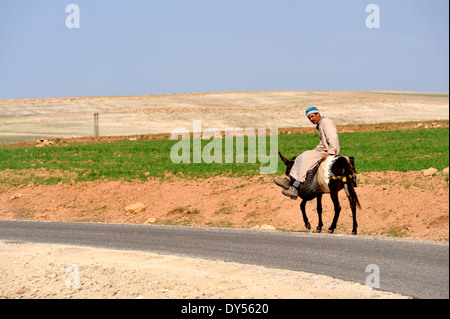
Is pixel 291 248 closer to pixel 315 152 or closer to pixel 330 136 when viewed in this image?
pixel 315 152

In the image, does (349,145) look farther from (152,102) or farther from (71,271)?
(152,102)

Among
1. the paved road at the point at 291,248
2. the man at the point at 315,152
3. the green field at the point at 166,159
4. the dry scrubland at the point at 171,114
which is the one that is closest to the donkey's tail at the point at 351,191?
the man at the point at 315,152

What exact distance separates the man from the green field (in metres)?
8.80

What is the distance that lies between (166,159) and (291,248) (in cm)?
2088

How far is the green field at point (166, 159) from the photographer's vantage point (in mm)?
26984

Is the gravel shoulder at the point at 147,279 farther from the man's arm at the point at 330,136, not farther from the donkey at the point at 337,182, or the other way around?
the man's arm at the point at 330,136

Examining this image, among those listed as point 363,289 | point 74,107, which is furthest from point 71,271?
point 74,107

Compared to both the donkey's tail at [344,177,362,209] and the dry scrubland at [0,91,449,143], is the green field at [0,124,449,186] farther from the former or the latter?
the dry scrubland at [0,91,449,143]

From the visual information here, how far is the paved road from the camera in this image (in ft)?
33.6

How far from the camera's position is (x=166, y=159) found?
3375cm

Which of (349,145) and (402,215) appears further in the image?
(349,145)

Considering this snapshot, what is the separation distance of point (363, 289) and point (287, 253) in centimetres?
349

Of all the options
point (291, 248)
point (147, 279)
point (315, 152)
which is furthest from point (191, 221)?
point (147, 279)
